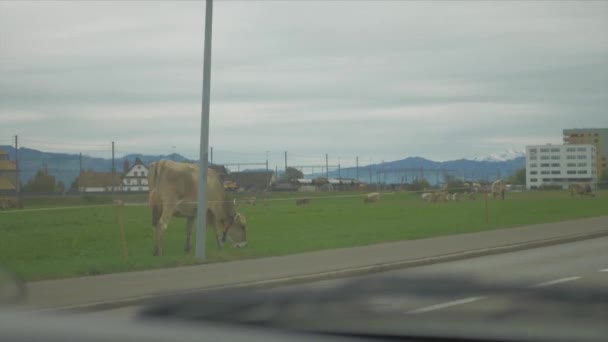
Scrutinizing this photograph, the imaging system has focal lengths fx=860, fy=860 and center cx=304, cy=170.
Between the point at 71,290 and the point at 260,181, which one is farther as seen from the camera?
the point at 260,181

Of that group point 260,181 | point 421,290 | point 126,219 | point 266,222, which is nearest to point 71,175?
point 126,219

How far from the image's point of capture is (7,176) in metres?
32.0

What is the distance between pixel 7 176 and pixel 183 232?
8.81 m

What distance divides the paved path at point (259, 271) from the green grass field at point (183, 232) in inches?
34.5

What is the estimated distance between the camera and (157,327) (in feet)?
7.59

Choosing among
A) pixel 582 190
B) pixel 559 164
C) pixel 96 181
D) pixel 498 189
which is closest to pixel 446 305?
pixel 96 181

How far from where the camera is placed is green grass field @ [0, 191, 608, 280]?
18062 millimetres

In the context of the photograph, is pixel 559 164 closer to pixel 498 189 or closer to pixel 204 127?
pixel 498 189

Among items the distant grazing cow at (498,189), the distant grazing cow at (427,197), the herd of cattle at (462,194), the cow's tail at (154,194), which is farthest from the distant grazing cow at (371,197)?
the cow's tail at (154,194)

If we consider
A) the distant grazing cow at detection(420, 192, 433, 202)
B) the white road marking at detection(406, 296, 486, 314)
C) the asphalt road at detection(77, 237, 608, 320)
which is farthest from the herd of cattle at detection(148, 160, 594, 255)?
the distant grazing cow at detection(420, 192, 433, 202)

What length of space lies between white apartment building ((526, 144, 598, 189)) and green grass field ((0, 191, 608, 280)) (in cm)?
4436

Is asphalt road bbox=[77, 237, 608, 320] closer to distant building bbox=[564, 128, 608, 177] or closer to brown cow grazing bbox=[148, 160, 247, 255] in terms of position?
brown cow grazing bbox=[148, 160, 247, 255]

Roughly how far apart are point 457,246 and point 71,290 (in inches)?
419

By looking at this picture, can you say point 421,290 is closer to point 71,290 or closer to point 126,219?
point 71,290
